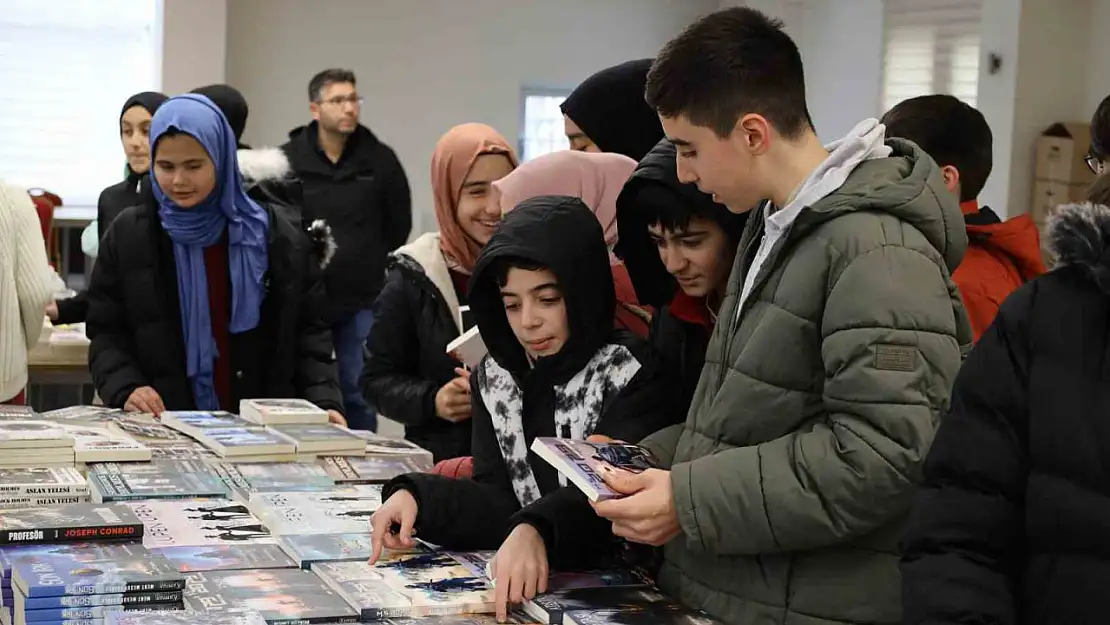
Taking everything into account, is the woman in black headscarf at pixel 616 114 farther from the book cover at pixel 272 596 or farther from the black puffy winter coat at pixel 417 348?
the book cover at pixel 272 596

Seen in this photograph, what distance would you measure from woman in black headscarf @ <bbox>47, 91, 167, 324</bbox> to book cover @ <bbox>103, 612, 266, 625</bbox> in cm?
326

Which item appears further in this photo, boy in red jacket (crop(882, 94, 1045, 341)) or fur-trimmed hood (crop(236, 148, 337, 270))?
fur-trimmed hood (crop(236, 148, 337, 270))

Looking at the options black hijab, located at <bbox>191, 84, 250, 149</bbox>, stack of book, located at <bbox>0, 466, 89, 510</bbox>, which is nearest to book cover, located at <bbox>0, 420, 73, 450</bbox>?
stack of book, located at <bbox>0, 466, 89, 510</bbox>

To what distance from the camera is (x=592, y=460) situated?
6.61 feet

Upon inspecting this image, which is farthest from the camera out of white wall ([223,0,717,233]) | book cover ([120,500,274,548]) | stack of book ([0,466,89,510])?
white wall ([223,0,717,233])

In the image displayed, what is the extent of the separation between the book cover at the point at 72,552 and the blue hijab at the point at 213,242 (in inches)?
63.6

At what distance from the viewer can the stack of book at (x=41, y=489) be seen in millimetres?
2658

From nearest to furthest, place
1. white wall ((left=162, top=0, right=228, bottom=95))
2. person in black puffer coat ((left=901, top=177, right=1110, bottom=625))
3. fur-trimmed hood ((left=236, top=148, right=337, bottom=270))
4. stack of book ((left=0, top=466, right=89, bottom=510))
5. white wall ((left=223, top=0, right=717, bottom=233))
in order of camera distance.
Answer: person in black puffer coat ((left=901, top=177, right=1110, bottom=625)) → stack of book ((left=0, top=466, right=89, bottom=510)) → fur-trimmed hood ((left=236, top=148, right=337, bottom=270)) → white wall ((left=162, top=0, right=228, bottom=95)) → white wall ((left=223, top=0, right=717, bottom=233))

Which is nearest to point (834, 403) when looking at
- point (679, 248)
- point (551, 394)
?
point (679, 248)

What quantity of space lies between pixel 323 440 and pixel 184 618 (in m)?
1.35

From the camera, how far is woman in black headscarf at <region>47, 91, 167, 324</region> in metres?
5.01

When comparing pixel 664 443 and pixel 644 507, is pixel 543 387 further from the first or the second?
pixel 644 507

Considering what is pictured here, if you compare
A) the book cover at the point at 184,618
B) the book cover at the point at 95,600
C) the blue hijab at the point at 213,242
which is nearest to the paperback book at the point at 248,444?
the blue hijab at the point at 213,242

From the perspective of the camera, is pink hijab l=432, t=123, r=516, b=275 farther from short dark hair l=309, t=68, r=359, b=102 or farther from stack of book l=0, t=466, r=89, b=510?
short dark hair l=309, t=68, r=359, b=102
